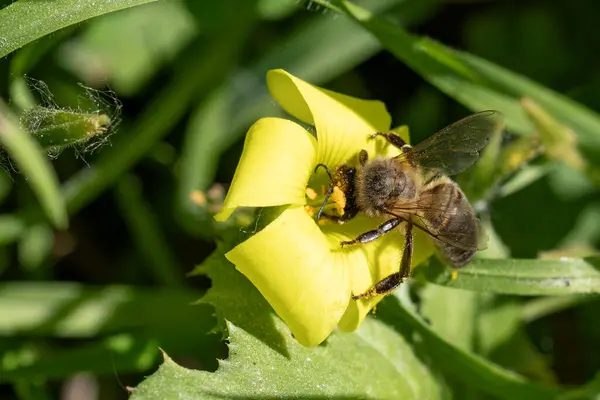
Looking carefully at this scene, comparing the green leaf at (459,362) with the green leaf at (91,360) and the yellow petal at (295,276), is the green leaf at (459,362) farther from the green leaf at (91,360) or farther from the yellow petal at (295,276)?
the green leaf at (91,360)

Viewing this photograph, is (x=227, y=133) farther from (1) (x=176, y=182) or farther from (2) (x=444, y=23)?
(2) (x=444, y=23)

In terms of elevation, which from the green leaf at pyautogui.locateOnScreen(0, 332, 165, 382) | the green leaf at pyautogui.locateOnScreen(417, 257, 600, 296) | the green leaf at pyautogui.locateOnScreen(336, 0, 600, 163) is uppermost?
the green leaf at pyautogui.locateOnScreen(336, 0, 600, 163)

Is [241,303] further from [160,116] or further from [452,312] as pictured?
[160,116]

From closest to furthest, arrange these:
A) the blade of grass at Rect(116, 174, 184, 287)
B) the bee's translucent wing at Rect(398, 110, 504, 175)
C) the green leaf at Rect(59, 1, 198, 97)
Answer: the bee's translucent wing at Rect(398, 110, 504, 175) < the blade of grass at Rect(116, 174, 184, 287) < the green leaf at Rect(59, 1, 198, 97)

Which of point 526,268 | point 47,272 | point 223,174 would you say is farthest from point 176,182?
Answer: point 526,268

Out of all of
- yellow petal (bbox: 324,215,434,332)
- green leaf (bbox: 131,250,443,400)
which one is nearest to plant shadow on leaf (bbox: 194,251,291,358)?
green leaf (bbox: 131,250,443,400)

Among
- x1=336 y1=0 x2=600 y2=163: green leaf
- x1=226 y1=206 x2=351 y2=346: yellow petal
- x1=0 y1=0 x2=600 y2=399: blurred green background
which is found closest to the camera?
x1=226 y1=206 x2=351 y2=346: yellow petal

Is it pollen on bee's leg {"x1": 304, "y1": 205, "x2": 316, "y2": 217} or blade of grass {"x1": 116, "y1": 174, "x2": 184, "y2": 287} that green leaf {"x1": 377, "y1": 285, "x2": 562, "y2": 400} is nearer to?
pollen on bee's leg {"x1": 304, "y1": 205, "x2": 316, "y2": 217}

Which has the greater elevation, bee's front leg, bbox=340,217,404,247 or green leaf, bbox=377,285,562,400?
bee's front leg, bbox=340,217,404,247
